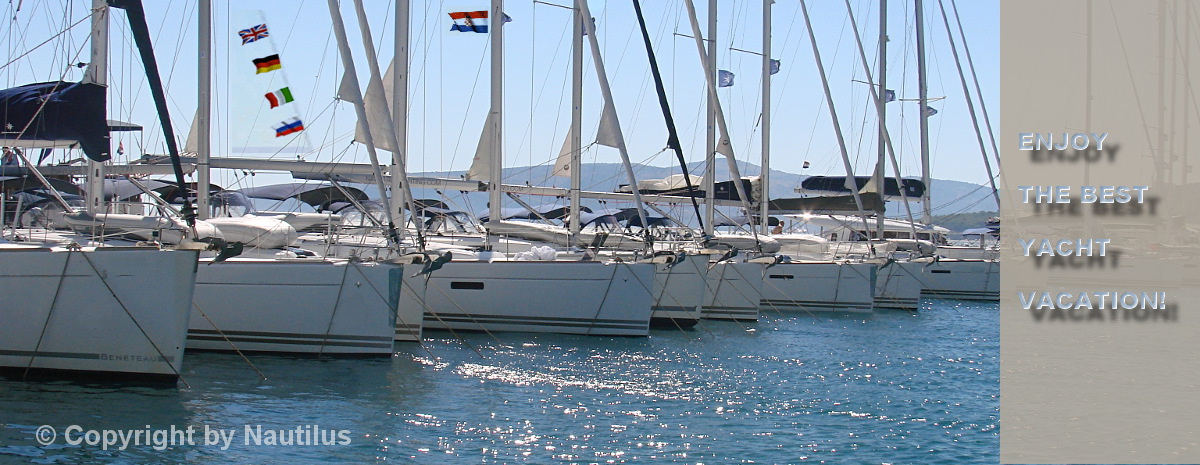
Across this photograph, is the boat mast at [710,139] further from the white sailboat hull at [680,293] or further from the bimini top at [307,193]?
the bimini top at [307,193]

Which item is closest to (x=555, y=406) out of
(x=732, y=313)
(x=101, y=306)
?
(x=101, y=306)

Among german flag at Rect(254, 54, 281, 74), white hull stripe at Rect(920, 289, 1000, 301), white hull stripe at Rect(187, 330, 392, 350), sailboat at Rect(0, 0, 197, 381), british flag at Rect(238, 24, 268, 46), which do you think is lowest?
white hull stripe at Rect(920, 289, 1000, 301)

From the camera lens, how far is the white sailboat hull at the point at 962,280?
34.2 meters

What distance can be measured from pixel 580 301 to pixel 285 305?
590 cm

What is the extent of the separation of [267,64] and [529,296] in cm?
610

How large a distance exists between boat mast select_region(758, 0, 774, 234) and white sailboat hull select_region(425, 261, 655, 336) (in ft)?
35.2

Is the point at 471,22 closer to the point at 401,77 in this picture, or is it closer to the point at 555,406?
the point at 401,77

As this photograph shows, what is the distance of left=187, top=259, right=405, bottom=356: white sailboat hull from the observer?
15.9m

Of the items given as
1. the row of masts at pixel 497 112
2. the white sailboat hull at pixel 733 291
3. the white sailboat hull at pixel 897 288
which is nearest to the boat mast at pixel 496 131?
the row of masts at pixel 497 112

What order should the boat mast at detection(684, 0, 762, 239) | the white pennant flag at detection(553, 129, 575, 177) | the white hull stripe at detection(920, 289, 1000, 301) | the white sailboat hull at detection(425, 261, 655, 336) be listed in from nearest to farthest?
the white sailboat hull at detection(425, 261, 655, 336), the white pennant flag at detection(553, 129, 575, 177), the boat mast at detection(684, 0, 762, 239), the white hull stripe at detection(920, 289, 1000, 301)

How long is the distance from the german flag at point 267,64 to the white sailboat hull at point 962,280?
897 inches

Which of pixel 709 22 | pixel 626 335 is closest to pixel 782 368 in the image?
pixel 626 335

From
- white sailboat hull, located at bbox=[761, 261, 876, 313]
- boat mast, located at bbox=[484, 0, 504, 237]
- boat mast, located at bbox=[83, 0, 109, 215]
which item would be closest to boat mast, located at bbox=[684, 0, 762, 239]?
white sailboat hull, located at bbox=[761, 261, 876, 313]

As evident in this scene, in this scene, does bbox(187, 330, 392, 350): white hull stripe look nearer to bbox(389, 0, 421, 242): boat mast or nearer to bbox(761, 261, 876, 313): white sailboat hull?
bbox(389, 0, 421, 242): boat mast
